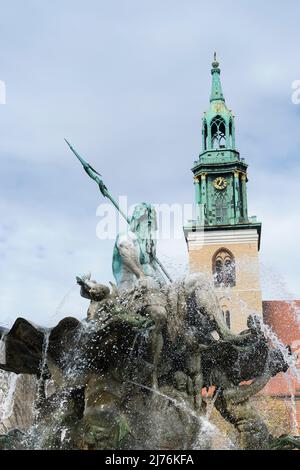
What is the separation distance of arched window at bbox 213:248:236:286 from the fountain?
110 feet

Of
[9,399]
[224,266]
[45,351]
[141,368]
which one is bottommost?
[9,399]

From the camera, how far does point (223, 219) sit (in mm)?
42844

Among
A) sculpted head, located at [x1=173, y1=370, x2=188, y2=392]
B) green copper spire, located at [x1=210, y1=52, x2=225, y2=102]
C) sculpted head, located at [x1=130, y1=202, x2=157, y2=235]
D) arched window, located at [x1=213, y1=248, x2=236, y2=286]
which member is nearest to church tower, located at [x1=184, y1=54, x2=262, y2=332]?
arched window, located at [x1=213, y1=248, x2=236, y2=286]

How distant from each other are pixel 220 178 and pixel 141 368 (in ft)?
121

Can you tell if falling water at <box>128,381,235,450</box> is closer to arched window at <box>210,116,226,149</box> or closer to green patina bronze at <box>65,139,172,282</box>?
green patina bronze at <box>65,139,172,282</box>

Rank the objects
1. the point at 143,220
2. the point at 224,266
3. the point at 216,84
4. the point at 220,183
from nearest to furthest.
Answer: the point at 143,220 → the point at 224,266 → the point at 220,183 → the point at 216,84

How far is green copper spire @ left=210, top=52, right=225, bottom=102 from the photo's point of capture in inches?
1844

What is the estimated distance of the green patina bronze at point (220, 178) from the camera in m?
42.9

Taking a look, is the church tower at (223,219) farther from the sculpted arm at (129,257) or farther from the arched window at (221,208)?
the sculpted arm at (129,257)

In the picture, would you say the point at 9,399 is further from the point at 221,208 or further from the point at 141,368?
the point at 221,208

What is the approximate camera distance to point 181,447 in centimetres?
749

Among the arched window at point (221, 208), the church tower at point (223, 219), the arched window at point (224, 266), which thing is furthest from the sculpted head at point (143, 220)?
the arched window at point (221, 208)

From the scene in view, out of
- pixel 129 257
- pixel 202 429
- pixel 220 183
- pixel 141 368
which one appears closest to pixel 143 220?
pixel 129 257

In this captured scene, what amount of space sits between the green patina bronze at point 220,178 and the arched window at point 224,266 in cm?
154
